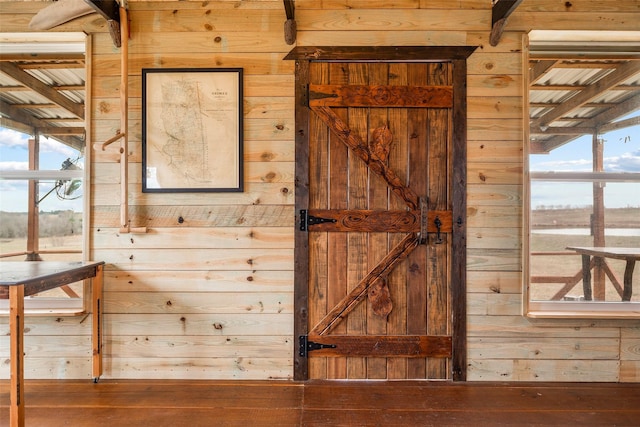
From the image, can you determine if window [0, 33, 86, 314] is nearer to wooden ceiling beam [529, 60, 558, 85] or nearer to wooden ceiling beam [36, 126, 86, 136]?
wooden ceiling beam [36, 126, 86, 136]

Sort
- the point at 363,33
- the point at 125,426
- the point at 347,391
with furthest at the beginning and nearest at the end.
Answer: the point at 363,33 < the point at 347,391 < the point at 125,426

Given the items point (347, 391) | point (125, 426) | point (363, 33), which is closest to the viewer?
point (125, 426)

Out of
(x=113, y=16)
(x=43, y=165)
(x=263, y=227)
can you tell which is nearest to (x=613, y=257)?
(x=263, y=227)

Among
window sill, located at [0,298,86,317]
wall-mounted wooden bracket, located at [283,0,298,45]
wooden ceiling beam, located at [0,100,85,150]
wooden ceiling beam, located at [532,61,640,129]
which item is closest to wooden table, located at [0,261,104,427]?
window sill, located at [0,298,86,317]

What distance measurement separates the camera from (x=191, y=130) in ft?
7.55

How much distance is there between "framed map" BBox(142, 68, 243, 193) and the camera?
229cm

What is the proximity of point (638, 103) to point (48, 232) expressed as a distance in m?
3.90

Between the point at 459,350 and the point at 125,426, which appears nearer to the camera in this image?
the point at 125,426

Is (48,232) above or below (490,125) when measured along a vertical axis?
below

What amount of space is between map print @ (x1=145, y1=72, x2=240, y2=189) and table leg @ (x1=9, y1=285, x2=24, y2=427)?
92 centimetres

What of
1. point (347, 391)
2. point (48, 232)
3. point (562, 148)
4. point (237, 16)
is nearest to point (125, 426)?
point (347, 391)

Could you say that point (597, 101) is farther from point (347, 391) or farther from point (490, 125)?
point (347, 391)

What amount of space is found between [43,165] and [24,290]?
1.07 m

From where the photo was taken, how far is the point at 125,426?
Result: 181 centimetres
